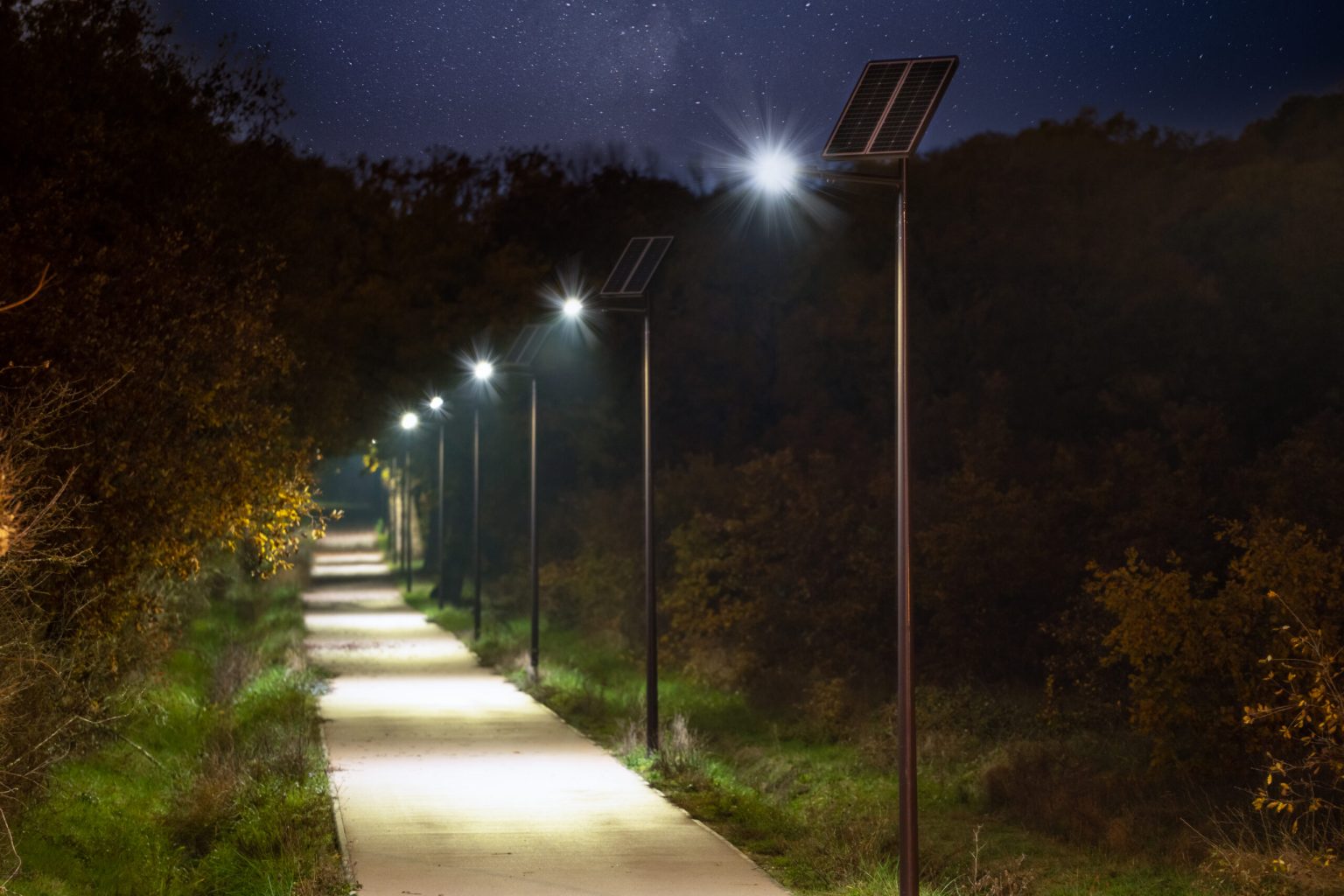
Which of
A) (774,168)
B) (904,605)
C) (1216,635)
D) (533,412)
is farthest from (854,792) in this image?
(533,412)

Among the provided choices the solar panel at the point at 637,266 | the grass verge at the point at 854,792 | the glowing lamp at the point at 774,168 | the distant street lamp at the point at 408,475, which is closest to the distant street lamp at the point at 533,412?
the grass verge at the point at 854,792

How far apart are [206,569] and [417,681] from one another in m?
4.38

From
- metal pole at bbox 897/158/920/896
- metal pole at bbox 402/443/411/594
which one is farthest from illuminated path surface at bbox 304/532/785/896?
metal pole at bbox 402/443/411/594

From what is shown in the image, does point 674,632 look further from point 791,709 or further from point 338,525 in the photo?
point 338,525

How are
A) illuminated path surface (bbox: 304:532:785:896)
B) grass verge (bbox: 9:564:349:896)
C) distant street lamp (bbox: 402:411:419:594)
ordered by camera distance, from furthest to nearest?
distant street lamp (bbox: 402:411:419:594)
grass verge (bbox: 9:564:349:896)
illuminated path surface (bbox: 304:532:785:896)

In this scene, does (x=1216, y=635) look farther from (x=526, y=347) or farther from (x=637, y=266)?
(x=526, y=347)

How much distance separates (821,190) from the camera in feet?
174

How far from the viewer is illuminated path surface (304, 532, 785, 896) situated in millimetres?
13039

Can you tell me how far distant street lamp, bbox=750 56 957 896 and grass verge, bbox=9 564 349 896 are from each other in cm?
416

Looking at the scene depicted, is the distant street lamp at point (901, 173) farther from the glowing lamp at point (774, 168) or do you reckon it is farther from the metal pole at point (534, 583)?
the metal pole at point (534, 583)

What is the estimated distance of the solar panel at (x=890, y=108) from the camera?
1200cm

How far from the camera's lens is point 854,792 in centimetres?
1836

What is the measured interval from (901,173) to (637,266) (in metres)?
9.11

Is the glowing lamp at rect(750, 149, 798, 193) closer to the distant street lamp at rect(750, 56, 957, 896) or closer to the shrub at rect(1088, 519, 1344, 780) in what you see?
the distant street lamp at rect(750, 56, 957, 896)
